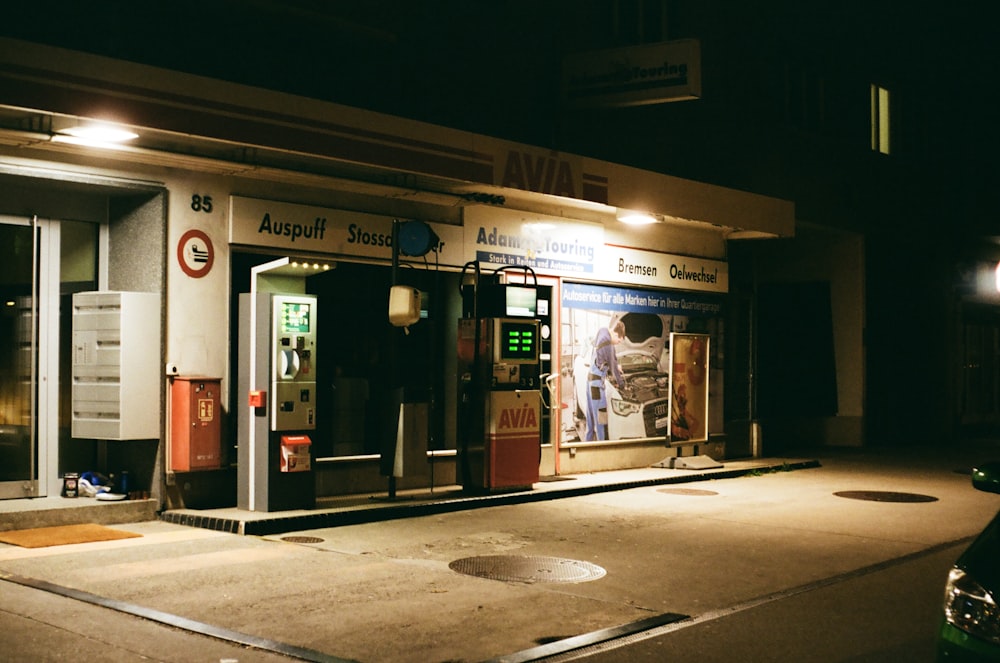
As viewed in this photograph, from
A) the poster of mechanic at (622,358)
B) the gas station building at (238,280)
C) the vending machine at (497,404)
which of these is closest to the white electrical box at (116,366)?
the gas station building at (238,280)

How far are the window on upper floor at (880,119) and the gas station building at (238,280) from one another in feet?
37.7

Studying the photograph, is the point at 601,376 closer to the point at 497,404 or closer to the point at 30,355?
the point at 497,404

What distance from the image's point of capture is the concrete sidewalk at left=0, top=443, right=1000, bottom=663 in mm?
6883

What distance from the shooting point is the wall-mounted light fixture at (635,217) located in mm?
15955

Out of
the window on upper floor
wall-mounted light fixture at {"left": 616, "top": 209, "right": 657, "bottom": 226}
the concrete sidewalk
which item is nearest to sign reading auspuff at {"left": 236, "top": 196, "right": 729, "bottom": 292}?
wall-mounted light fixture at {"left": 616, "top": 209, "right": 657, "bottom": 226}

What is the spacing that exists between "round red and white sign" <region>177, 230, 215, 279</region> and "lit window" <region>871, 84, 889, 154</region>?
16.7 meters

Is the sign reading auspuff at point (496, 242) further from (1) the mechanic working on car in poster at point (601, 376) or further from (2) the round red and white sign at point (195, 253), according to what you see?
(1) the mechanic working on car in poster at point (601, 376)

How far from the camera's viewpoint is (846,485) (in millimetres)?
15711

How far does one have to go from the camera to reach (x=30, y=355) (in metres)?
11.6

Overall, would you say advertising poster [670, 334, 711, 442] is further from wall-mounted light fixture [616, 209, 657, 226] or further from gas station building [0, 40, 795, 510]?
gas station building [0, 40, 795, 510]

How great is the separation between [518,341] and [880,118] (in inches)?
556

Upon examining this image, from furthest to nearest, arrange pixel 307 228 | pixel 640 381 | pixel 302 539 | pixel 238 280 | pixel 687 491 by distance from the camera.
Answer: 1. pixel 640 381
2. pixel 687 491
3. pixel 307 228
4. pixel 238 280
5. pixel 302 539

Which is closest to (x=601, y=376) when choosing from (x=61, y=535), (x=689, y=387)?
(x=689, y=387)

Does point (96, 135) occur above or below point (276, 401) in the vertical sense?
above
